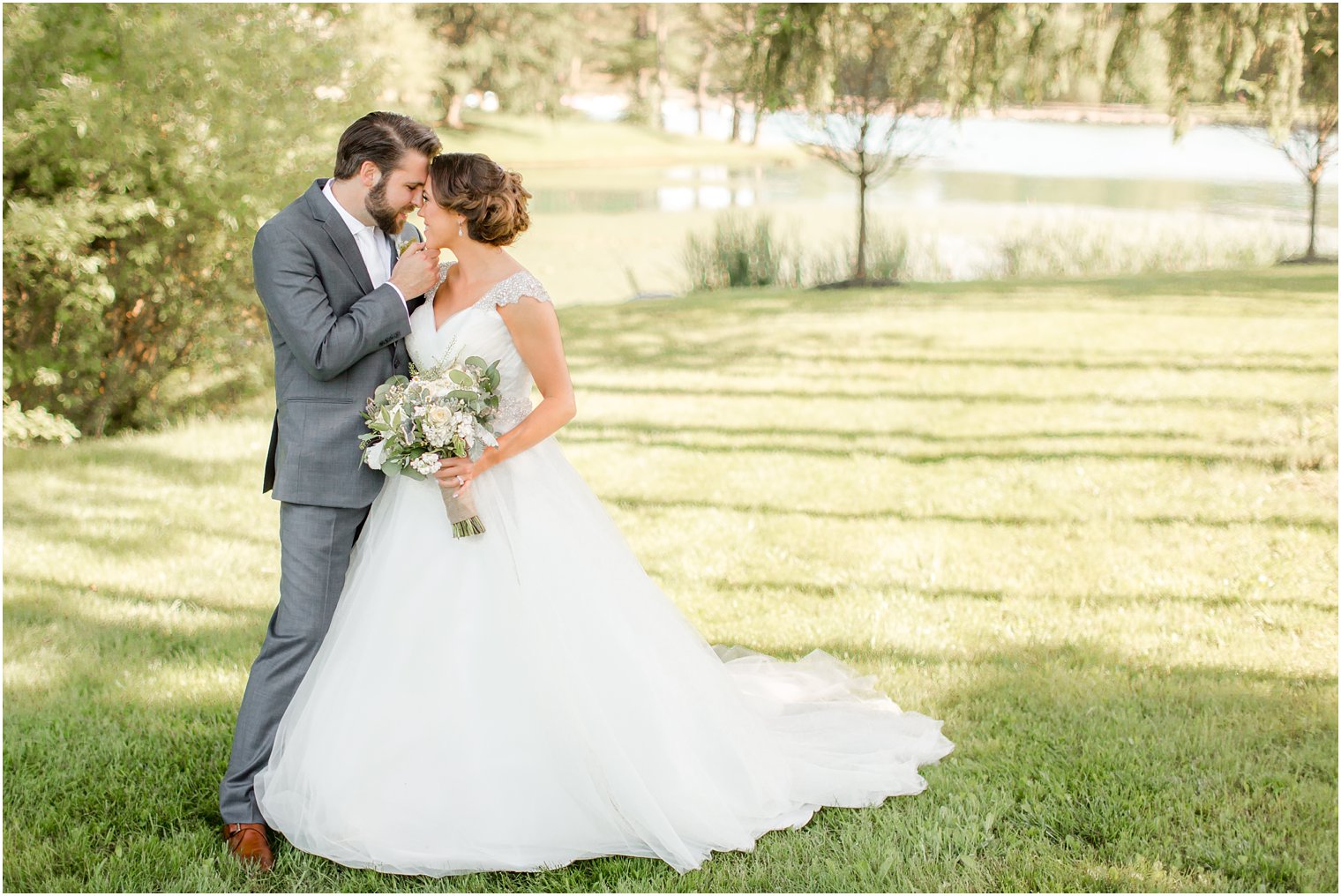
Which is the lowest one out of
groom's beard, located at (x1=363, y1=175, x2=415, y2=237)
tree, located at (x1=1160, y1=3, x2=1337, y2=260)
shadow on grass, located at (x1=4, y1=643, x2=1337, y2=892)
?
shadow on grass, located at (x1=4, y1=643, x2=1337, y2=892)

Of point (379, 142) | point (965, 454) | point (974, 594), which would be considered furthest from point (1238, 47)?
point (379, 142)

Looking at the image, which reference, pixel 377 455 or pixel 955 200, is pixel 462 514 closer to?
pixel 377 455

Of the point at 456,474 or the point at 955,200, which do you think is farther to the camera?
the point at 955,200

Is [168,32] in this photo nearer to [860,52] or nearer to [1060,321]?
Answer: [1060,321]

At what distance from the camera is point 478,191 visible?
135 inches

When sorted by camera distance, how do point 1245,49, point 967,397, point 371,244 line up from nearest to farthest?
1. point 371,244
2. point 967,397
3. point 1245,49

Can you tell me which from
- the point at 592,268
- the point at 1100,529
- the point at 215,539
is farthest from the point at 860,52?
the point at 215,539

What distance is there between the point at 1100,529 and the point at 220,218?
7420mm

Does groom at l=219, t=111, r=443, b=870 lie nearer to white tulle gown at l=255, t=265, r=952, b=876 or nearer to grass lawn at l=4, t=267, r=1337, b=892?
white tulle gown at l=255, t=265, r=952, b=876

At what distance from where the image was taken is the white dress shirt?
3.54 meters

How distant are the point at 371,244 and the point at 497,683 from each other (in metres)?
1.50

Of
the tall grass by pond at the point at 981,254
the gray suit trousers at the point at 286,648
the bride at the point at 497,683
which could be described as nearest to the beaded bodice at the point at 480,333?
the bride at the point at 497,683

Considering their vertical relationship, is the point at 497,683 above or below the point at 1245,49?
below

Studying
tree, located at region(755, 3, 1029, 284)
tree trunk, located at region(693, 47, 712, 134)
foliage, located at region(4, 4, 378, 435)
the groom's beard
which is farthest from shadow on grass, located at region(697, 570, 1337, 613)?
tree trunk, located at region(693, 47, 712, 134)
